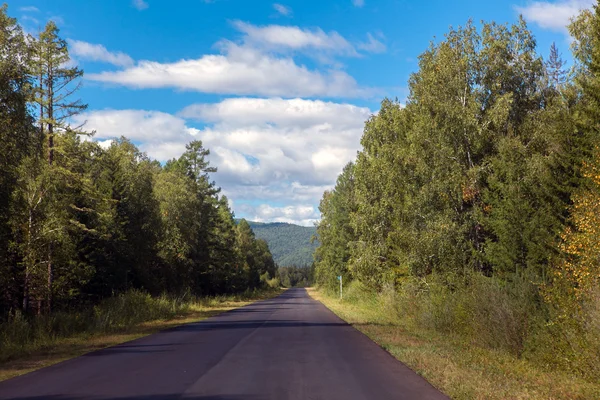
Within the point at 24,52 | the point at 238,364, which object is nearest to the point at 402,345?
the point at 238,364

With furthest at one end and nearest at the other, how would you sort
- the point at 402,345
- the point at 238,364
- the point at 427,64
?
the point at 427,64 < the point at 402,345 < the point at 238,364

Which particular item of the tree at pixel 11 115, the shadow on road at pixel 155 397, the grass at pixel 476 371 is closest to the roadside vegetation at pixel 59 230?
the tree at pixel 11 115

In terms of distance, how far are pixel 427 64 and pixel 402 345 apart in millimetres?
20384

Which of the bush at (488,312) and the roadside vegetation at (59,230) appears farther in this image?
the roadside vegetation at (59,230)

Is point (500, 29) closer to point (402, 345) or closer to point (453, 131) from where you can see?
point (453, 131)

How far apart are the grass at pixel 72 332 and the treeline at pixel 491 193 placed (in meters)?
11.6

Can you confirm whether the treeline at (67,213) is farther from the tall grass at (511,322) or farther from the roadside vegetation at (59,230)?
the tall grass at (511,322)

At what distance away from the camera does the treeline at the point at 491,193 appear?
14.2 m

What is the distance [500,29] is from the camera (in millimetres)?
29031

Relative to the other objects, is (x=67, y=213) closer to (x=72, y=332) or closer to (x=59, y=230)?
(x=59, y=230)

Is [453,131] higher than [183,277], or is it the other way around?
[453,131]

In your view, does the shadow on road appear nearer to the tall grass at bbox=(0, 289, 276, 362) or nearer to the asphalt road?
the asphalt road

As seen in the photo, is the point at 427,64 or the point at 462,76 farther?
the point at 427,64

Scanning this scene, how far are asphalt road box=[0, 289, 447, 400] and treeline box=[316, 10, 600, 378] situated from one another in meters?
4.04
